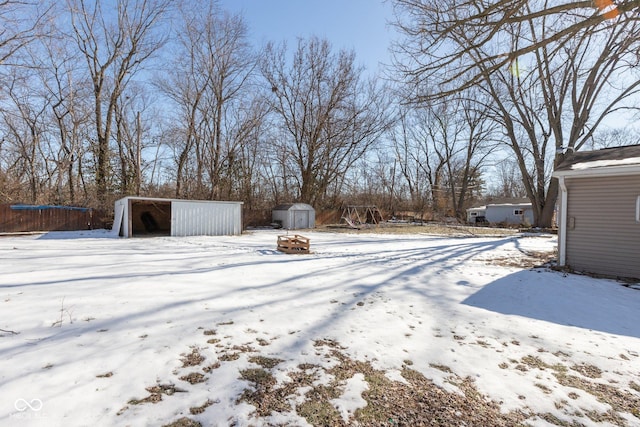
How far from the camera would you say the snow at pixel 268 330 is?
2236 mm

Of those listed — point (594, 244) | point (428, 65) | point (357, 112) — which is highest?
point (357, 112)

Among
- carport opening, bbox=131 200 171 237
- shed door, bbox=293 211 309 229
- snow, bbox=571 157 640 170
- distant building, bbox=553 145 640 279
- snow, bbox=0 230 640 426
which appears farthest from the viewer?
shed door, bbox=293 211 309 229

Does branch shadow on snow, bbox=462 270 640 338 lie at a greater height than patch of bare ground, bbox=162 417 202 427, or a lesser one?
lesser

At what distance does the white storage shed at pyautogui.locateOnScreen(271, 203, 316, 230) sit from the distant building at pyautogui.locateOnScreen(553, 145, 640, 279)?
57.5ft

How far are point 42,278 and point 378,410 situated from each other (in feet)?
19.9

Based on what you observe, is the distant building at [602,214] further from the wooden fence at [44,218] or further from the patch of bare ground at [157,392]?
the wooden fence at [44,218]

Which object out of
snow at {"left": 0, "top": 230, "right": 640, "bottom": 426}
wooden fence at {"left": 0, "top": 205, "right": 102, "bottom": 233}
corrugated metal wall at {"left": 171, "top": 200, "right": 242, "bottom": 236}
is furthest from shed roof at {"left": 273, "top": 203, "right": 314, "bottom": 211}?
snow at {"left": 0, "top": 230, "right": 640, "bottom": 426}

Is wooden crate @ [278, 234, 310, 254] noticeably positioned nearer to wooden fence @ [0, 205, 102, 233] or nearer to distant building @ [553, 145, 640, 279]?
distant building @ [553, 145, 640, 279]

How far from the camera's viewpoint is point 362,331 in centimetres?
369

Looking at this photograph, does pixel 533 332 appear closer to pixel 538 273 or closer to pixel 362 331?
pixel 362 331

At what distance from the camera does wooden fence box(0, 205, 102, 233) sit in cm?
1541

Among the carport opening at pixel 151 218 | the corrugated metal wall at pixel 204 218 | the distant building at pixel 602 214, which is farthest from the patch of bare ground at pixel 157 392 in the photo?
the carport opening at pixel 151 218

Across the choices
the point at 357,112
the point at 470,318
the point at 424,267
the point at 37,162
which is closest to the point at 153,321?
the point at 470,318

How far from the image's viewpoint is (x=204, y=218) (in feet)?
51.9
